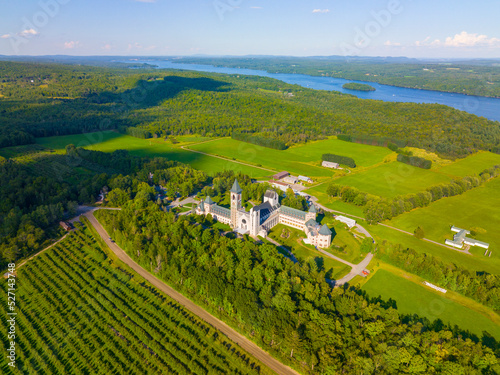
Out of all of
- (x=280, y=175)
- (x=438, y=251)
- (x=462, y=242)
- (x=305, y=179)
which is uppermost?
(x=438, y=251)

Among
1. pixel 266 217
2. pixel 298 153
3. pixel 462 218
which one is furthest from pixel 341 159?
pixel 266 217

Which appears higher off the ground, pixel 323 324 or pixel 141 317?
pixel 323 324

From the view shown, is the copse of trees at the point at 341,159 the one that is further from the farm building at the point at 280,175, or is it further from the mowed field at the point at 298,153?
the farm building at the point at 280,175

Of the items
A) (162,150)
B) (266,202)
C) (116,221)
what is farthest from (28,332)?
(162,150)

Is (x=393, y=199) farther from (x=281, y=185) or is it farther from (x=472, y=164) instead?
(x=472, y=164)

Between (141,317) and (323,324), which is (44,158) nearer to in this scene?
(141,317)

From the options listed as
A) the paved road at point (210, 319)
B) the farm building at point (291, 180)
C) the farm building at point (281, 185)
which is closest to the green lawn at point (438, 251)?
the farm building at point (281, 185)
